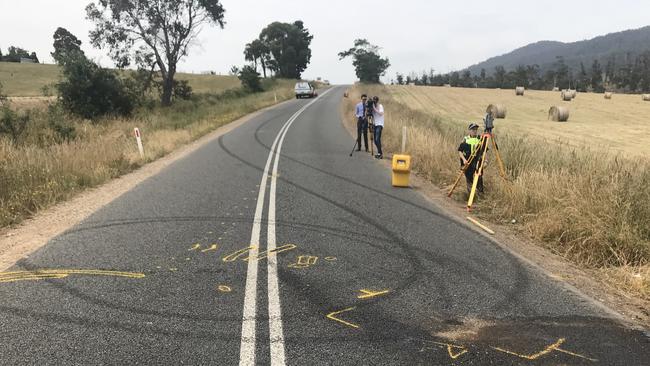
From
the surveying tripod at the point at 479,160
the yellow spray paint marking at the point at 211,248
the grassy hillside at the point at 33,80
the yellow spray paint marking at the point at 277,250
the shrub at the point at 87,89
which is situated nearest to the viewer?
the yellow spray paint marking at the point at 277,250

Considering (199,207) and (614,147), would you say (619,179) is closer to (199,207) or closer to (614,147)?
(199,207)

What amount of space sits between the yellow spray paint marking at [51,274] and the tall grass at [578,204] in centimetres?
559

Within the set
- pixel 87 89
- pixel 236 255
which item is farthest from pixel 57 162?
pixel 87 89

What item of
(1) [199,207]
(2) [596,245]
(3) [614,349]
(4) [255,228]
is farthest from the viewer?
(1) [199,207]

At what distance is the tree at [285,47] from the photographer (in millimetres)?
92188

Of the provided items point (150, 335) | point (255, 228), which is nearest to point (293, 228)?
point (255, 228)

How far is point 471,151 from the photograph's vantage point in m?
8.44

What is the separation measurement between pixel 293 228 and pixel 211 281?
208 cm

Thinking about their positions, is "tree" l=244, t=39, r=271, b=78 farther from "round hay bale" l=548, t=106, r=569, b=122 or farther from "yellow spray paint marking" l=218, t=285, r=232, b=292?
"yellow spray paint marking" l=218, t=285, r=232, b=292

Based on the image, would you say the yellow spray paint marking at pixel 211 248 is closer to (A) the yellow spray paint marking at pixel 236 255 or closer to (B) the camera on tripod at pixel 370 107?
(A) the yellow spray paint marking at pixel 236 255

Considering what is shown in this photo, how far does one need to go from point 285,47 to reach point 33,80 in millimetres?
49266

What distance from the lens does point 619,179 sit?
6.88m

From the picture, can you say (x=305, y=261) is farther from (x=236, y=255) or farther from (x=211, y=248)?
(x=211, y=248)

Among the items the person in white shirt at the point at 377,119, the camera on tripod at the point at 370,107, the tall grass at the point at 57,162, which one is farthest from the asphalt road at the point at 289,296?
the camera on tripod at the point at 370,107
